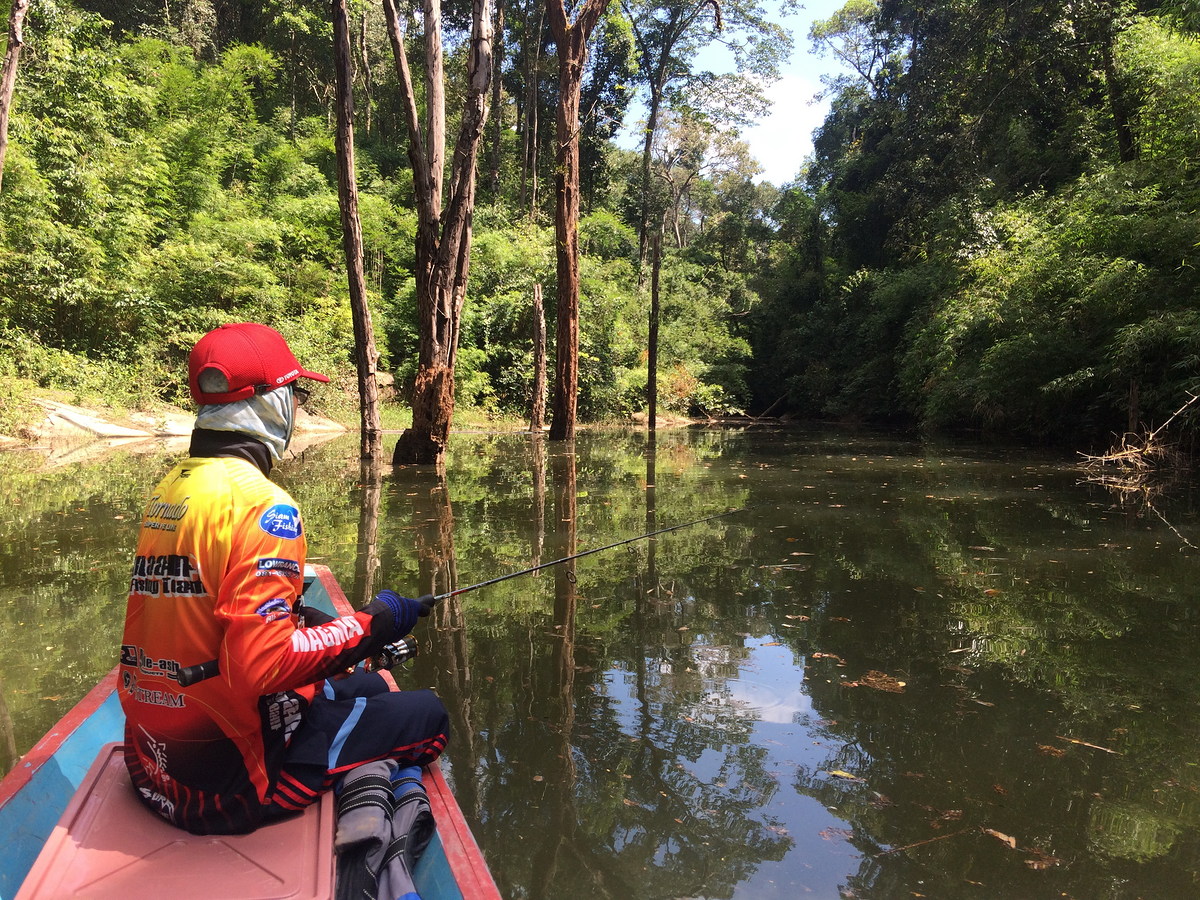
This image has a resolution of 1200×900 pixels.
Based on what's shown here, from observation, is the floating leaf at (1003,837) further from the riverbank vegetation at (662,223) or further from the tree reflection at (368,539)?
the riverbank vegetation at (662,223)

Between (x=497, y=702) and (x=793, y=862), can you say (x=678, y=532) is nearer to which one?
(x=497, y=702)

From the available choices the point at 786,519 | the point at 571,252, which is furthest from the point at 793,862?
the point at 571,252

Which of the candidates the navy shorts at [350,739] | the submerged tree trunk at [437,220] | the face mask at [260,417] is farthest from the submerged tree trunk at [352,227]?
the navy shorts at [350,739]

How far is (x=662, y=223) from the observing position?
27312mm

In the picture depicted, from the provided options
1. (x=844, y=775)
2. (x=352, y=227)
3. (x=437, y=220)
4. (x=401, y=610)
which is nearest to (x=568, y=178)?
(x=437, y=220)

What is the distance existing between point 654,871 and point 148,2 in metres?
39.7

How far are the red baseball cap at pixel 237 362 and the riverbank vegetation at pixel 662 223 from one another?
13.8m

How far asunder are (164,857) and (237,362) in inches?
48.0

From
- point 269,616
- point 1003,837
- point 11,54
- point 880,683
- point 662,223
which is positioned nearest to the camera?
point 269,616

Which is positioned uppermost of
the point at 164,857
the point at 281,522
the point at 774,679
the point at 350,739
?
the point at 281,522

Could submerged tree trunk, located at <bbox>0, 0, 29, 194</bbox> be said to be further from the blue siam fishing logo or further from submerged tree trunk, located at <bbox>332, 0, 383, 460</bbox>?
the blue siam fishing logo

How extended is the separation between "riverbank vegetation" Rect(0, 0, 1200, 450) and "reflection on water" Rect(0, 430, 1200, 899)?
8286 millimetres

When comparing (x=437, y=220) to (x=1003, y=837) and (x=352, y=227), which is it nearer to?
(x=352, y=227)

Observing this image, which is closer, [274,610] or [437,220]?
[274,610]
